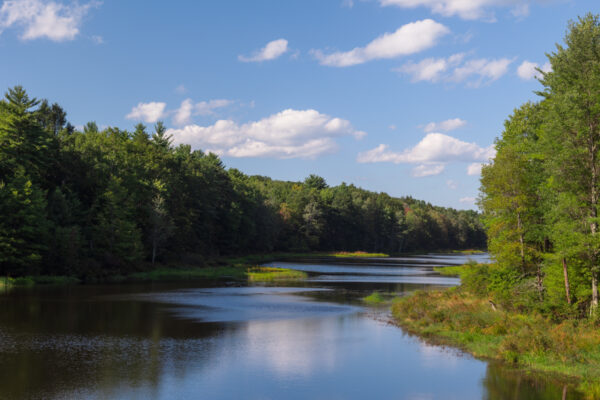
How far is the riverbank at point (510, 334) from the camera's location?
70.3 feet

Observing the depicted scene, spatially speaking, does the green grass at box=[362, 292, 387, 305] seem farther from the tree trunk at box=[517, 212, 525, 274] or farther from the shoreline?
the shoreline

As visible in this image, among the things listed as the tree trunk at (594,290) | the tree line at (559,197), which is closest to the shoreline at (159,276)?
the tree line at (559,197)

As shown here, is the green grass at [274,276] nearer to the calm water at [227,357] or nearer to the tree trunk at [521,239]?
the calm water at [227,357]

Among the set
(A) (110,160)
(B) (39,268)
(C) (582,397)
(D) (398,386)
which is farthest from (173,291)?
(C) (582,397)

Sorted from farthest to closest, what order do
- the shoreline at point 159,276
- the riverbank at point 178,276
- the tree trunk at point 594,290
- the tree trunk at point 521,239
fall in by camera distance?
the riverbank at point 178,276 → the shoreline at point 159,276 → the tree trunk at point 521,239 → the tree trunk at point 594,290

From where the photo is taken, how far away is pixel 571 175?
2758 cm

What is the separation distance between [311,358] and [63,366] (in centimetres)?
1077

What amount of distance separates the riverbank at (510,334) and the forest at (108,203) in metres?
40.3

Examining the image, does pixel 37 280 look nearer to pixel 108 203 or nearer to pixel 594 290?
pixel 108 203

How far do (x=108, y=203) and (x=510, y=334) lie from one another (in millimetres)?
54757

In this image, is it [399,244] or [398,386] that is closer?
[398,386]

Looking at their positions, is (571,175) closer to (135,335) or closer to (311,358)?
(311,358)

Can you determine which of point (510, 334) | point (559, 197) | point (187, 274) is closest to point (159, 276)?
point (187, 274)

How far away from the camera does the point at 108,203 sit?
66875 mm
